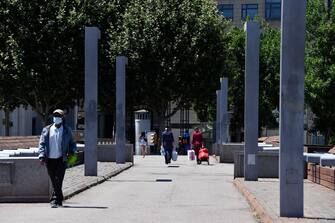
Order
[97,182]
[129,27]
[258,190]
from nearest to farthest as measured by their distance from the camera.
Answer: [258,190] → [97,182] → [129,27]

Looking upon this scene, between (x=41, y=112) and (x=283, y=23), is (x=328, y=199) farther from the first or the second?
(x=41, y=112)

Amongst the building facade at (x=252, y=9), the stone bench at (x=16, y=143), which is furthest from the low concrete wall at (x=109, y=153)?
the building facade at (x=252, y=9)

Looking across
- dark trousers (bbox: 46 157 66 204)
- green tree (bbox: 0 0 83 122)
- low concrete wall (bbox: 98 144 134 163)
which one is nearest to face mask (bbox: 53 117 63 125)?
dark trousers (bbox: 46 157 66 204)

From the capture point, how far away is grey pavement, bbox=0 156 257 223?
11867 millimetres

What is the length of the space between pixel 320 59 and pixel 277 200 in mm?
34861

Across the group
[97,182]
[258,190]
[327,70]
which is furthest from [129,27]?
[258,190]

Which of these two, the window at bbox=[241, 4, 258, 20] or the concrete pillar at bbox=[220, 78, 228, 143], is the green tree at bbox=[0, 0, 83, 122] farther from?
the window at bbox=[241, 4, 258, 20]

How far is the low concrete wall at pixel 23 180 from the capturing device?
14133mm

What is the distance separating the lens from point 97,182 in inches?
774

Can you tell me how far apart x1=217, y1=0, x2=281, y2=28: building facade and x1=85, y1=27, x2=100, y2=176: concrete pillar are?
5642cm

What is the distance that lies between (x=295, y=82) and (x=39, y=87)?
1396 inches

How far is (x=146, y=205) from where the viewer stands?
14.0 m

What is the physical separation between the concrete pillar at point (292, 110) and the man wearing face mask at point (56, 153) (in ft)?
13.9

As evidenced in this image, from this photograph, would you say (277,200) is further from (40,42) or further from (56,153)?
(40,42)
